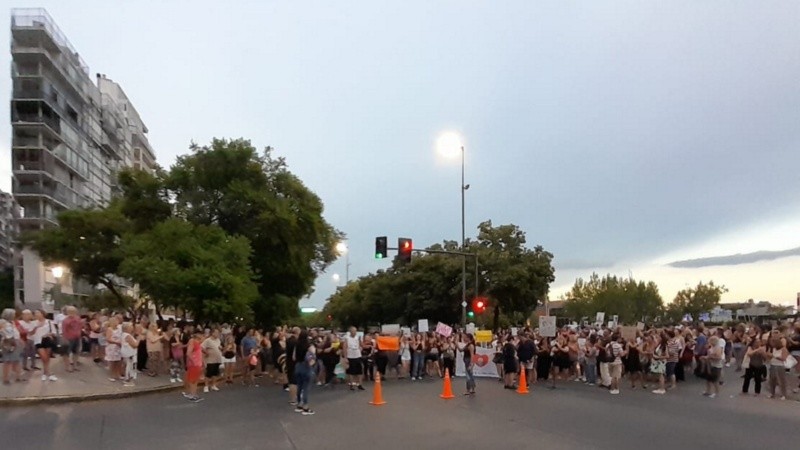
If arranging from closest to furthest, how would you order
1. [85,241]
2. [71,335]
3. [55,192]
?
[71,335]
[85,241]
[55,192]

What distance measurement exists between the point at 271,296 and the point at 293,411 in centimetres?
1947

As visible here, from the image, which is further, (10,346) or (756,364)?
(756,364)

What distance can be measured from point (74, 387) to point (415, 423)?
391 inches

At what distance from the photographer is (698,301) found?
→ 3789 inches

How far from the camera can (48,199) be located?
63156mm

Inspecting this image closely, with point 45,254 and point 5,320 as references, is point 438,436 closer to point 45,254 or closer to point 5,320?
point 5,320

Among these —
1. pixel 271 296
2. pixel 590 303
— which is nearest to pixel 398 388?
pixel 271 296

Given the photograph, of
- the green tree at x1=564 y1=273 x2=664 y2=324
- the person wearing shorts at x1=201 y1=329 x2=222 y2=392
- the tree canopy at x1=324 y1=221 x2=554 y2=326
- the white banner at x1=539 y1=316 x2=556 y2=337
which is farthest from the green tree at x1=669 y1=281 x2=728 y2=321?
the person wearing shorts at x1=201 y1=329 x2=222 y2=392

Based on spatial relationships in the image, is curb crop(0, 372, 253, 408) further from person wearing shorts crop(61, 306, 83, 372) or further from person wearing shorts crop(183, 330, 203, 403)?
person wearing shorts crop(61, 306, 83, 372)

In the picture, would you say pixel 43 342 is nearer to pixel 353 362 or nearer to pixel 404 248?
pixel 353 362

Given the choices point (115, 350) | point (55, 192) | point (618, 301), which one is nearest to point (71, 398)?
point (115, 350)

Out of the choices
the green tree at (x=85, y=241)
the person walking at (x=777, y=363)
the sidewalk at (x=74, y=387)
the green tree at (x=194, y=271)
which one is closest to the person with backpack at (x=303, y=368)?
A: the sidewalk at (x=74, y=387)

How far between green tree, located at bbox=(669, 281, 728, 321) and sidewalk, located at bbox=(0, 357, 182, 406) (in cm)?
8732

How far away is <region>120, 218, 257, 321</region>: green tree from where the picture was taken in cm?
2520
